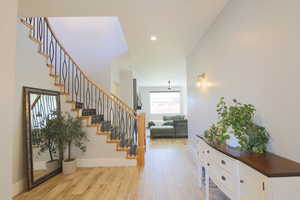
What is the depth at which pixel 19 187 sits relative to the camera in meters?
2.67

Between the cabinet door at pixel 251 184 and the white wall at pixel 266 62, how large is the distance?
1.25ft

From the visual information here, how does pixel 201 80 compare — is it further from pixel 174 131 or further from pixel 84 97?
pixel 174 131

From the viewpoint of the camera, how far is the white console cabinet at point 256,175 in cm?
107

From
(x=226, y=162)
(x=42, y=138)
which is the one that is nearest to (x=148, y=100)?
(x=42, y=138)

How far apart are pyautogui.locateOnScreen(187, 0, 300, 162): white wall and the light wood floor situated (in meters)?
1.58

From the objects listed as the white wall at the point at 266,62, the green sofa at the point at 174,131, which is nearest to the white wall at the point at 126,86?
the green sofa at the point at 174,131

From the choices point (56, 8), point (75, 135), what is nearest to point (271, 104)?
point (56, 8)

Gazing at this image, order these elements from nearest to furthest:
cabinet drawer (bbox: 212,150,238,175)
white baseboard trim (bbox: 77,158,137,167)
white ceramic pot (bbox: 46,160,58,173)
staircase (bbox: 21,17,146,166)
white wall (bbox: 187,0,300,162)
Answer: white wall (bbox: 187,0,300,162)
cabinet drawer (bbox: 212,150,238,175)
white ceramic pot (bbox: 46,160,58,173)
staircase (bbox: 21,17,146,166)
white baseboard trim (bbox: 77,158,137,167)

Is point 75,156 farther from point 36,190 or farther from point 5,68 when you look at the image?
point 5,68

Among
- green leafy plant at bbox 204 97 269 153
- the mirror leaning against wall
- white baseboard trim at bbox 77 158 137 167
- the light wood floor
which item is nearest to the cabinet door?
green leafy plant at bbox 204 97 269 153

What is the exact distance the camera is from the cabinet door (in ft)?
3.77

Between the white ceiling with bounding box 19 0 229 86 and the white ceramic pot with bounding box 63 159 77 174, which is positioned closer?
the white ceiling with bounding box 19 0 229 86

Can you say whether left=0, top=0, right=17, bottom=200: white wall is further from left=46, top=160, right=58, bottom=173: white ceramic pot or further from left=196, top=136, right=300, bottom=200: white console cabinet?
left=46, top=160, right=58, bottom=173: white ceramic pot

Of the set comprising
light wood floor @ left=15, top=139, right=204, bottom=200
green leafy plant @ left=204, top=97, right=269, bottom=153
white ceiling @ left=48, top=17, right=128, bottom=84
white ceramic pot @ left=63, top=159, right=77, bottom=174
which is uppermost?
white ceiling @ left=48, top=17, right=128, bottom=84
